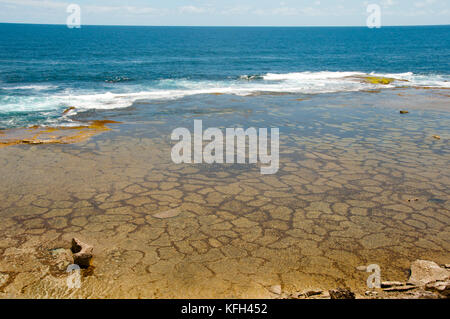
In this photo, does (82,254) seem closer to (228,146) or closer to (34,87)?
(228,146)

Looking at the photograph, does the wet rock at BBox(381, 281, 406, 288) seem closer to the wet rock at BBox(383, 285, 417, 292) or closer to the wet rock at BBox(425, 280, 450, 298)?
the wet rock at BBox(383, 285, 417, 292)

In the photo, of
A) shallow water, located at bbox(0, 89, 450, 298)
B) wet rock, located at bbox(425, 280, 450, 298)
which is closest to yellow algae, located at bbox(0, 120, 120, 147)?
shallow water, located at bbox(0, 89, 450, 298)

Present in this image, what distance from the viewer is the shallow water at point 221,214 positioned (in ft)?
16.8

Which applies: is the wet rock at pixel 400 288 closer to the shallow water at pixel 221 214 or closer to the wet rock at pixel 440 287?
the wet rock at pixel 440 287

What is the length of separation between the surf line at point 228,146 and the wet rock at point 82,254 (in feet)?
14.2

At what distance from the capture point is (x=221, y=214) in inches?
273

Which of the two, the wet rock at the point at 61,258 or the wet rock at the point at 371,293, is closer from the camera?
the wet rock at the point at 371,293

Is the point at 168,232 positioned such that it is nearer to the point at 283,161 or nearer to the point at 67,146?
the point at 283,161

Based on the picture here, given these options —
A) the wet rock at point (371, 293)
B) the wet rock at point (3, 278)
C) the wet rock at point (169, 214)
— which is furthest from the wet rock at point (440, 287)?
the wet rock at point (3, 278)

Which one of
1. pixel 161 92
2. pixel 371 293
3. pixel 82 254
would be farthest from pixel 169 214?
pixel 161 92

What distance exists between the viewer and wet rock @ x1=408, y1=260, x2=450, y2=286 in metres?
4.72

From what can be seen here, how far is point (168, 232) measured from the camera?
627 cm

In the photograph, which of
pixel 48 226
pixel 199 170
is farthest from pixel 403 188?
pixel 48 226

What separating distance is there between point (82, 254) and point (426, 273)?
446 cm
